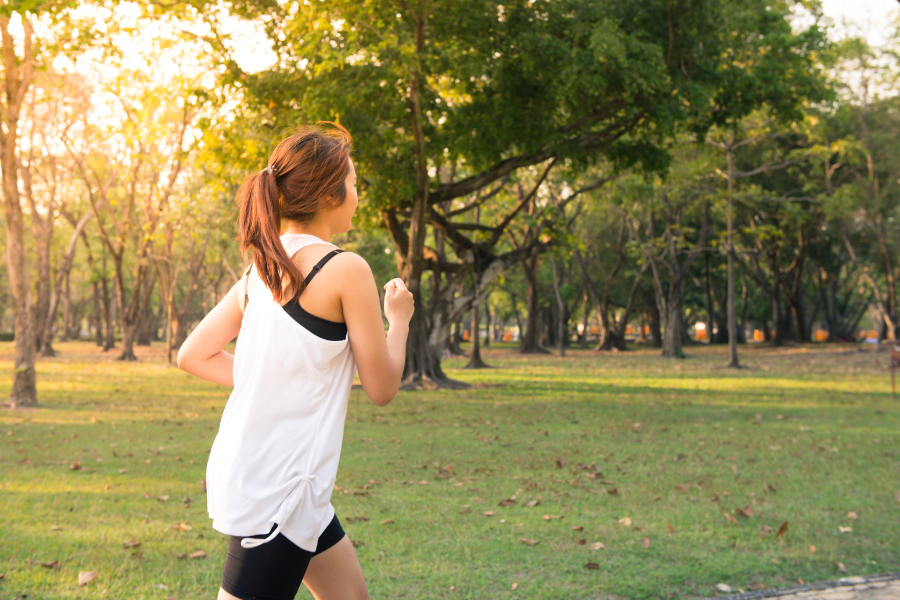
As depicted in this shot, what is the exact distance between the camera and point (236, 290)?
218 cm

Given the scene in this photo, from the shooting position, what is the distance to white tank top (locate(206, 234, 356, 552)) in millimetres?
1863

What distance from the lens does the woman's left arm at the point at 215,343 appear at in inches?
87.2

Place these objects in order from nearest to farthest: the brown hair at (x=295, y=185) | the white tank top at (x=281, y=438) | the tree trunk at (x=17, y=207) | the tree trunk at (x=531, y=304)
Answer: the white tank top at (x=281, y=438), the brown hair at (x=295, y=185), the tree trunk at (x=17, y=207), the tree trunk at (x=531, y=304)

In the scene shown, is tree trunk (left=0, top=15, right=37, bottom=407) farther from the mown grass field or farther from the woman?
the woman

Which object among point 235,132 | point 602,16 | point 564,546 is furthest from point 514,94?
point 564,546

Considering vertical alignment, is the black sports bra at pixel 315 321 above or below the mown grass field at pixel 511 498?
above

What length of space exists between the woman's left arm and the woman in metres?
0.20

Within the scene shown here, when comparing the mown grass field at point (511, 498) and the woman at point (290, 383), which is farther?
the mown grass field at point (511, 498)

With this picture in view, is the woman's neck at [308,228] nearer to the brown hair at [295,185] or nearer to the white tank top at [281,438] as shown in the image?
the brown hair at [295,185]

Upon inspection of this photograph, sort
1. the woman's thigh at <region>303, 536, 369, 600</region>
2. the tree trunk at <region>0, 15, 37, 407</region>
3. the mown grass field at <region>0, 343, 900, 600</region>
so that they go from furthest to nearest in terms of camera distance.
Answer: the tree trunk at <region>0, 15, 37, 407</region>, the mown grass field at <region>0, 343, 900, 600</region>, the woman's thigh at <region>303, 536, 369, 600</region>

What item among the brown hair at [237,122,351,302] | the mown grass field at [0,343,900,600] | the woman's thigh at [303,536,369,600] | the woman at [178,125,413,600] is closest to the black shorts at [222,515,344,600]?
the woman at [178,125,413,600]

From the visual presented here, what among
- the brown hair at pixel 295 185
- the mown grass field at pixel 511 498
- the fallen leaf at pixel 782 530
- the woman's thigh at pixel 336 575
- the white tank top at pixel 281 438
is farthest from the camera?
the fallen leaf at pixel 782 530

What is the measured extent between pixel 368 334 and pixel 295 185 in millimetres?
505

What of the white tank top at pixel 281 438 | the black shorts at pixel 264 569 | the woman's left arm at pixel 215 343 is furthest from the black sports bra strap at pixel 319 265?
the black shorts at pixel 264 569
